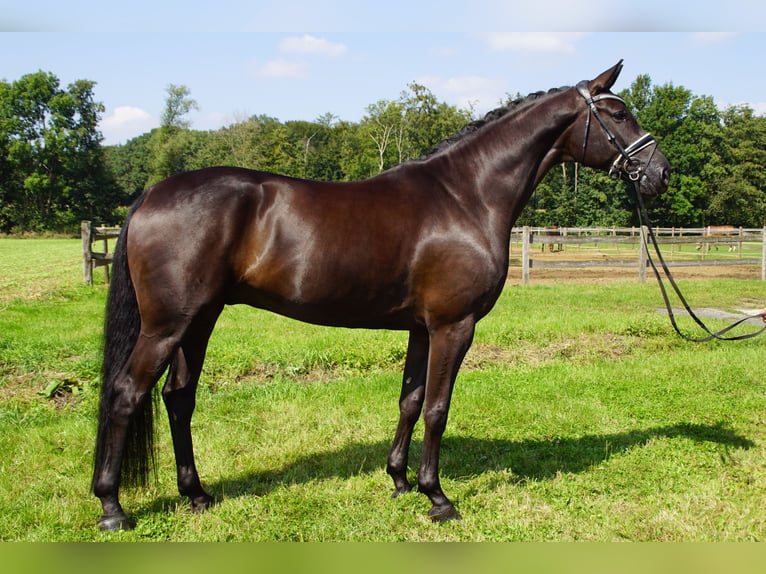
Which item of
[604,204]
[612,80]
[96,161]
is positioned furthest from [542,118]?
[96,161]

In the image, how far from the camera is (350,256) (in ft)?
11.1

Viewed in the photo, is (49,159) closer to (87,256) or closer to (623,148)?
(87,256)

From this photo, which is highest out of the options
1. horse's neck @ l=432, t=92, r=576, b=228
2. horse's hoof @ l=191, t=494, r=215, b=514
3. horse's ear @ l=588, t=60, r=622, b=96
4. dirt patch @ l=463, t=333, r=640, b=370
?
horse's ear @ l=588, t=60, r=622, b=96

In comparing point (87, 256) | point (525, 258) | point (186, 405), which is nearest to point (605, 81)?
point (186, 405)

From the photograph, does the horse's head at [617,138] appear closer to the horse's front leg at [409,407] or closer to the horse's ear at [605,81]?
the horse's ear at [605,81]

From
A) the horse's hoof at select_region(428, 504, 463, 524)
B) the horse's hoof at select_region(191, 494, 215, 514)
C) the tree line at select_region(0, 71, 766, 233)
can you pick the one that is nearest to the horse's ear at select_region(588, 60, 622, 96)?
the horse's hoof at select_region(428, 504, 463, 524)

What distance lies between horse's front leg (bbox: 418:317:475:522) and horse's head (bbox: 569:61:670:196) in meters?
1.50

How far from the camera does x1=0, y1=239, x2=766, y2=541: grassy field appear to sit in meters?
3.48

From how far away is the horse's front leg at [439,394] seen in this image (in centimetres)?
354

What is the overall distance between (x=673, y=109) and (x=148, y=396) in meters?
66.1

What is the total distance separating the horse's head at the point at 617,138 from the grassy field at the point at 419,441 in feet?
7.17

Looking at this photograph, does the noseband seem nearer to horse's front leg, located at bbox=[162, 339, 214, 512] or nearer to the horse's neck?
the horse's neck

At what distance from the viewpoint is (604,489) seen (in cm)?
401

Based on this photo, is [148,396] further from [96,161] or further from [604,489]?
[96,161]
